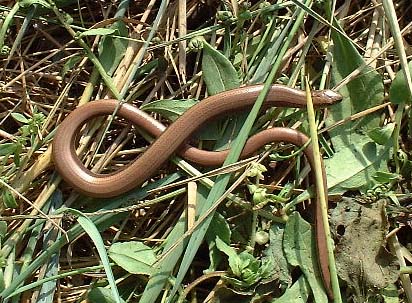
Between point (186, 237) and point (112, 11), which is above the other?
point (112, 11)

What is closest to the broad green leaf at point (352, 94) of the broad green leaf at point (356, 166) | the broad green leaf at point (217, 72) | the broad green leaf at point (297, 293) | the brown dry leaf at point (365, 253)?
the broad green leaf at point (356, 166)

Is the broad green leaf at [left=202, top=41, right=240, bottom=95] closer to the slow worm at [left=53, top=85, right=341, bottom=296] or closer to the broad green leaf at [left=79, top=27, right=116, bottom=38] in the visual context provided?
the slow worm at [left=53, top=85, right=341, bottom=296]

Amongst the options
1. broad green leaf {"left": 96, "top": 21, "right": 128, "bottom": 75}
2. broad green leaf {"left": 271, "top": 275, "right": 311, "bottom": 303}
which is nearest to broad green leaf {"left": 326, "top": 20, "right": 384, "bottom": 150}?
broad green leaf {"left": 271, "top": 275, "right": 311, "bottom": 303}

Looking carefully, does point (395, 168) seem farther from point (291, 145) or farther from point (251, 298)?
point (251, 298)

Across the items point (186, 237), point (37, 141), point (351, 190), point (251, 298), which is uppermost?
point (37, 141)

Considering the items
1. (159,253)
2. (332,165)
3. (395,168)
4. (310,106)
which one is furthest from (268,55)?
(159,253)

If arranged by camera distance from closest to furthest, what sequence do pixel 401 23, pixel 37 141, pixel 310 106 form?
pixel 310 106 → pixel 37 141 → pixel 401 23
